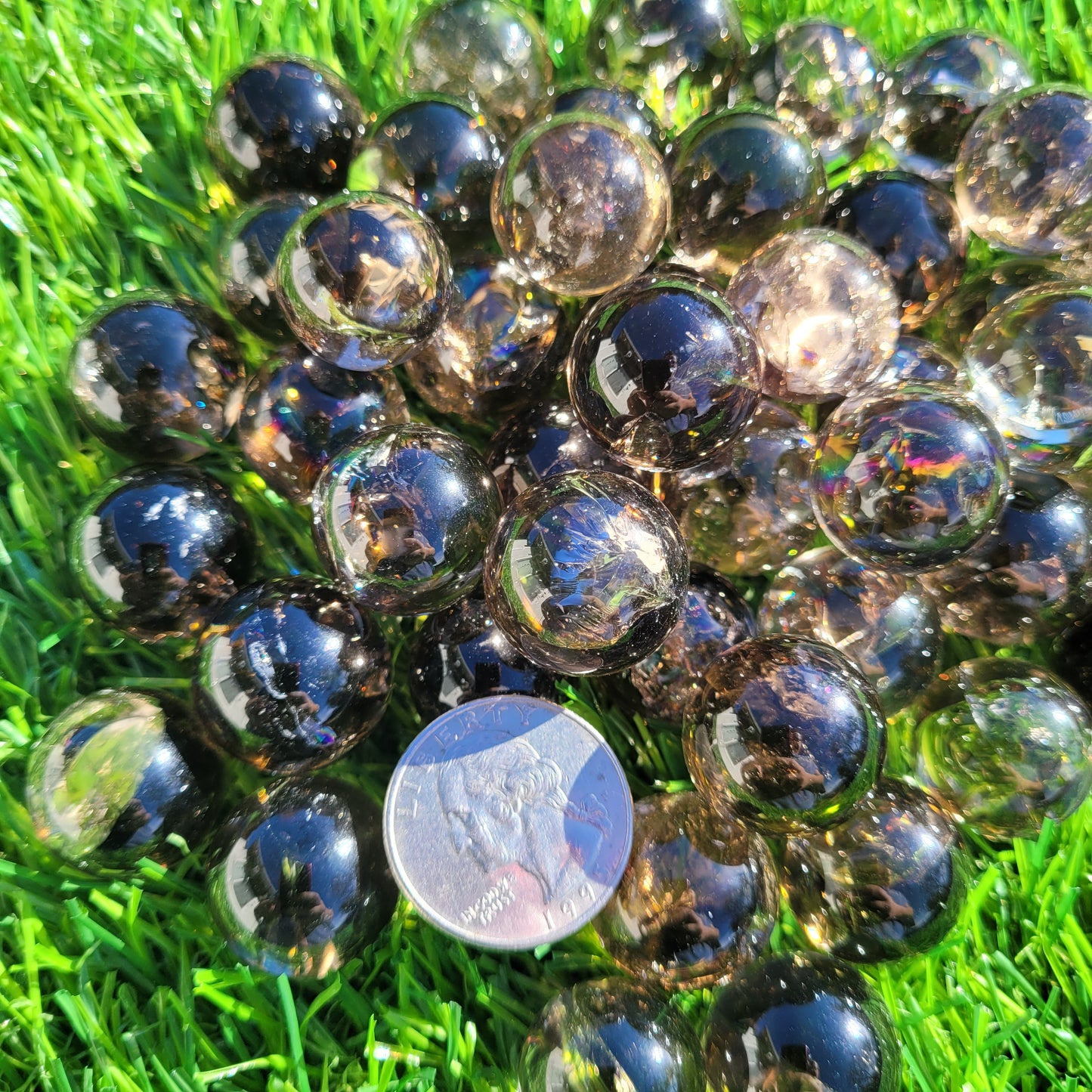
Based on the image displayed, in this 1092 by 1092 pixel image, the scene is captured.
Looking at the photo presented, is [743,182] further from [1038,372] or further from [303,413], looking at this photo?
[303,413]

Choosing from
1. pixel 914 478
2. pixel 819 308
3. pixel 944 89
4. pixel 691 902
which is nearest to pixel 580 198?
pixel 819 308

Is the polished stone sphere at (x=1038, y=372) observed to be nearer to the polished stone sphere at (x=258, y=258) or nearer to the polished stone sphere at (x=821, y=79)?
the polished stone sphere at (x=821, y=79)

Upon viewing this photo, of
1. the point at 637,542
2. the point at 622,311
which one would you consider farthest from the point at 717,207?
the point at 637,542

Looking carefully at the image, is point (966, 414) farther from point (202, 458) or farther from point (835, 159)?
point (202, 458)

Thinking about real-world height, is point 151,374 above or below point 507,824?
above

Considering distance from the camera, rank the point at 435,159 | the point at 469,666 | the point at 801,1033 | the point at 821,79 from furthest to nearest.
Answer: the point at 821,79 → the point at 435,159 → the point at 469,666 → the point at 801,1033

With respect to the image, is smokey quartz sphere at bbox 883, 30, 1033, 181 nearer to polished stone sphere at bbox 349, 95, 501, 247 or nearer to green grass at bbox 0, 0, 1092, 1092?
green grass at bbox 0, 0, 1092, 1092

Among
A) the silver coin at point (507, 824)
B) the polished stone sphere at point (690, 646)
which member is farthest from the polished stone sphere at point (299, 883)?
the polished stone sphere at point (690, 646)
